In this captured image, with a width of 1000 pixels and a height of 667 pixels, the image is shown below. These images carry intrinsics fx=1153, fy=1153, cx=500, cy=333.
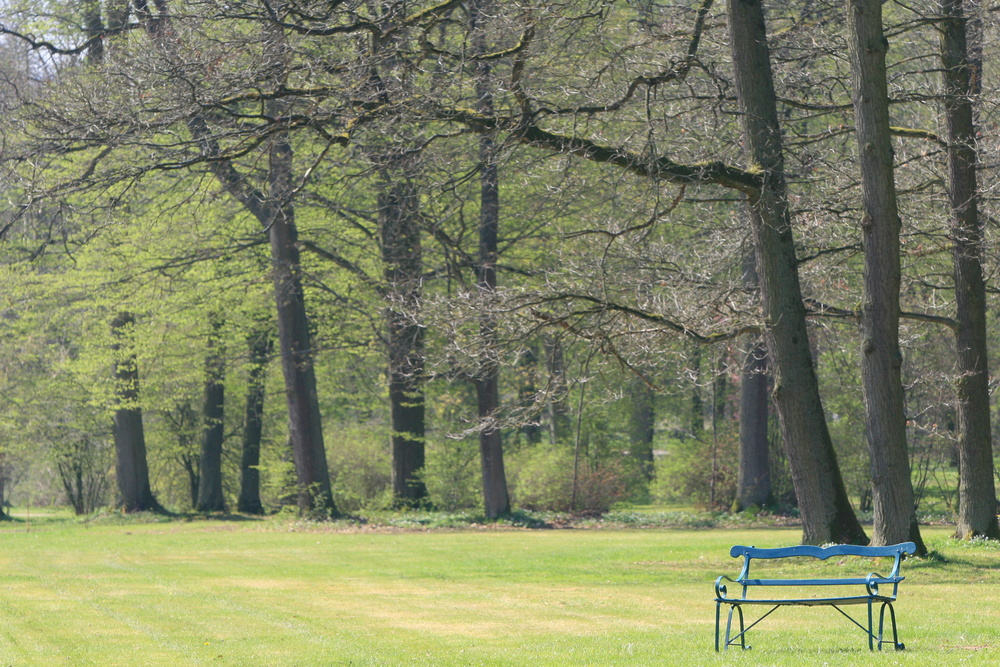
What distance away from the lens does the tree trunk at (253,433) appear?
31250 millimetres

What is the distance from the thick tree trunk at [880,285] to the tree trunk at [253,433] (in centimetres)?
2001

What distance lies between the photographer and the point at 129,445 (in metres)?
29.7

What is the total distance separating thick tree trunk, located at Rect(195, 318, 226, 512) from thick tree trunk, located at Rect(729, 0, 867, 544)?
61.6 feet

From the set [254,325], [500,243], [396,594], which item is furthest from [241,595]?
[254,325]

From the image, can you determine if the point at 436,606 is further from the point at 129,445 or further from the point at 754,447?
the point at 129,445

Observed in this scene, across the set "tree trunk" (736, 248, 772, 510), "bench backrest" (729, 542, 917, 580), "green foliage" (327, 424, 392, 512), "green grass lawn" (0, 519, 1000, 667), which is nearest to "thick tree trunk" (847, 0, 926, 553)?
"green grass lawn" (0, 519, 1000, 667)

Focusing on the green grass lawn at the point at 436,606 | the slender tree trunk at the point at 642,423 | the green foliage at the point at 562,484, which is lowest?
the green grass lawn at the point at 436,606

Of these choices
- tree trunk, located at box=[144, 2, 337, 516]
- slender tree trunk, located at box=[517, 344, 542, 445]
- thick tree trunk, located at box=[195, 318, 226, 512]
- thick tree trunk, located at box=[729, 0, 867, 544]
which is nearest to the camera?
thick tree trunk, located at box=[729, 0, 867, 544]

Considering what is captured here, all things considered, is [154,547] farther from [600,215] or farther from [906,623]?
[906,623]

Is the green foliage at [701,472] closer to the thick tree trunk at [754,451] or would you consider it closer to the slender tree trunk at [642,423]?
the thick tree trunk at [754,451]

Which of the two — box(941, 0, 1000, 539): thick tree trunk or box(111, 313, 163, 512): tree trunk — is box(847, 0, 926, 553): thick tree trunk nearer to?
box(941, 0, 1000, 539): thick tree trunk

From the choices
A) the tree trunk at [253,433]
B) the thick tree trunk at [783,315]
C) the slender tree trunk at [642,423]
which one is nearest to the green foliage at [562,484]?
the slender tree trunk at [642,423]

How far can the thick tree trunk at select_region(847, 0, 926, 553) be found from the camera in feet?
43.9

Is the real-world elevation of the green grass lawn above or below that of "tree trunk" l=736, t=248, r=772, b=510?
below
